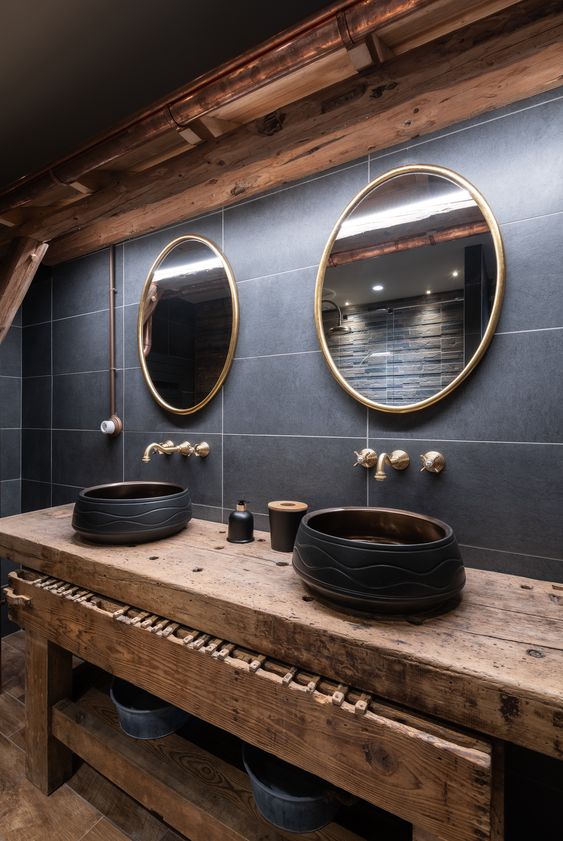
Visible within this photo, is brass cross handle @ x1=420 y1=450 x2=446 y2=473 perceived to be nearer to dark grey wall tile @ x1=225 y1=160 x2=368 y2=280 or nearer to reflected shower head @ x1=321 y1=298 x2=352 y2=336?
reflected shower head @ x1=321 y1=298 x2=352 y2=336

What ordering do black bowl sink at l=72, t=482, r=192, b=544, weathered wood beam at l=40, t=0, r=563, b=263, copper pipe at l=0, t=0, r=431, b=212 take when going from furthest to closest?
1. black bowl sink at l=72, t=482, r=192, b=544
2. weathered wood beam at l=40, t=0, r=563, b=263
3. copper pipe at l=0, t=0, r=431, b=212

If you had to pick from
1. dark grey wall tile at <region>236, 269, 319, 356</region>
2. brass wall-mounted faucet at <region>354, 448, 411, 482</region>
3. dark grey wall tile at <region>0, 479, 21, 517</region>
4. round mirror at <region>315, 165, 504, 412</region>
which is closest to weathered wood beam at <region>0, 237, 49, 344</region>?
dark grey wall tile at <region>0, 479, 21, 517</region>

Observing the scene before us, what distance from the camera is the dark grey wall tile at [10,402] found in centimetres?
267

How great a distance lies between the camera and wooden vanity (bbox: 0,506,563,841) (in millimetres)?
727

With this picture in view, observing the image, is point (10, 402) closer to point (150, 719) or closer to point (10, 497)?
point (10, 497)

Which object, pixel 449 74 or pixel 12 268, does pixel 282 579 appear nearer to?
pixel 449 74

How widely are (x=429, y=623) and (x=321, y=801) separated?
624 millimetres

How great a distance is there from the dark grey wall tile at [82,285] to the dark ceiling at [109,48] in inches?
26.5

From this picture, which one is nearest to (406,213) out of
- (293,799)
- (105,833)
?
(293,799)

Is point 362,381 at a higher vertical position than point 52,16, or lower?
lower

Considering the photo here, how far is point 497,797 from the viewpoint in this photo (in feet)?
2.45

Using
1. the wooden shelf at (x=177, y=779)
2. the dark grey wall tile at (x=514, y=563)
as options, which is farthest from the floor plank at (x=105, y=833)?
the dark grey wall tile at (x=514, y=563)

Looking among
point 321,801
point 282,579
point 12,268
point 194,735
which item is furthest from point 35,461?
point 321,801

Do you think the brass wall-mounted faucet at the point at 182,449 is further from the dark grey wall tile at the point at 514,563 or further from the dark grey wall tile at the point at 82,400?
the dark grey wall tile at the point at 514,563
